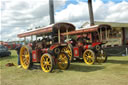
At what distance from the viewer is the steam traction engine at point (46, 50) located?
616 cm

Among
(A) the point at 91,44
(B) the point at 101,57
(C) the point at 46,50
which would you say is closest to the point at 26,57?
(C) the point at 46,50

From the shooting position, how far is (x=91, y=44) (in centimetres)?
873

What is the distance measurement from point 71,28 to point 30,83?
3738 millimetres

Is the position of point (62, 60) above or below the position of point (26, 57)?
below

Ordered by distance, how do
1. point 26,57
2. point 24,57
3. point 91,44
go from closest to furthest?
point 26,57 < point 24,57 < point 91,44

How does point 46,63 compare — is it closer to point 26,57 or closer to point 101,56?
point 26,57

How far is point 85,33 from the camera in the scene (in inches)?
355

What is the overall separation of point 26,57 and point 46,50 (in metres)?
1.24

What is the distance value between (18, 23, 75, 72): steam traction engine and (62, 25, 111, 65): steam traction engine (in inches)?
58.9

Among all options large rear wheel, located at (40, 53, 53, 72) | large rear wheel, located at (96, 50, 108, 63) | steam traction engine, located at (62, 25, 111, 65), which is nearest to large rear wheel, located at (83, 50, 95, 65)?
steam traction engine, located at (62, 25, 111, 65)

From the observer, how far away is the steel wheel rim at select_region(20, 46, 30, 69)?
22.9ft

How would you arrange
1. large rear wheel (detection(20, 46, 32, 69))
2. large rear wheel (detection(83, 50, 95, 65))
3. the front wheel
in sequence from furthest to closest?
1. large rear wheel (detection(83, 50, 95, 65))
2. large rear wheel (detection(20, 46, 32, 69))
3. the front wheel

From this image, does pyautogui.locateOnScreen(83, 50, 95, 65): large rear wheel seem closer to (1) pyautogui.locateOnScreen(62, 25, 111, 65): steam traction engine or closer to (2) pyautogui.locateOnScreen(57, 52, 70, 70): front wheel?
(1) pyautogui.locateOnScreen(62, 25, 111, 65): steam traction engine

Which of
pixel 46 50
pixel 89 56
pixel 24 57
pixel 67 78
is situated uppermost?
pixel 46 50
